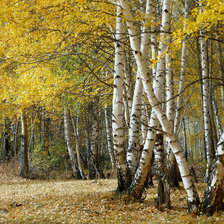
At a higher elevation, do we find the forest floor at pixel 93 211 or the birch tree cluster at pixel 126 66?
the birch tree cluster at pixel 126 66

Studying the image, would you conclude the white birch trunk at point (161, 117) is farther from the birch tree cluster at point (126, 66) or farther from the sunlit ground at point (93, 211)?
the sunlit ground at point (93, 211)

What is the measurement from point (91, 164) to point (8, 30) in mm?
8235

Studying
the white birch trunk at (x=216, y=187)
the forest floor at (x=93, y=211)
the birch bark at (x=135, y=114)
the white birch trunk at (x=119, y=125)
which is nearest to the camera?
the white birch trunk at (x=216, y=187)

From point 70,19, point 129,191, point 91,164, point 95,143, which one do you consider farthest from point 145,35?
point 91,164

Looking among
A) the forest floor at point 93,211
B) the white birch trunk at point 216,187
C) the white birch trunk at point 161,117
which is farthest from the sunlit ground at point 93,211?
the white birch trunk at point 161,117

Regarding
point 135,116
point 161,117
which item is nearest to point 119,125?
point 135,116

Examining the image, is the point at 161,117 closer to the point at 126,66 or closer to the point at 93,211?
the point at 93,211

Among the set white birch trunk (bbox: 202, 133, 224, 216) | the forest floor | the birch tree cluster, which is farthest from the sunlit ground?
the birch tree cluster

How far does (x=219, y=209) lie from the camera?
4.62 metres

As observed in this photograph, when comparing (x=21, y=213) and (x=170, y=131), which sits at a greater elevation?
(x=170, y=131)

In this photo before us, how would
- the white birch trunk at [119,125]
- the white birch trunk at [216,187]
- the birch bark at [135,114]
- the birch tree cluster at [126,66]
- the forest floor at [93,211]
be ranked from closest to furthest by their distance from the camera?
1. the white birch trunk at [216,187]
2. the birch tree cluster at [126,66]
3. the forest floor at [93,211]
4. the birch bark at [135,114]
5. the white birch trunk at [119,125]

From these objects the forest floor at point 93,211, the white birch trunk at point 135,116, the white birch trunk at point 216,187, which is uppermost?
the white birch trunk at point 135,116

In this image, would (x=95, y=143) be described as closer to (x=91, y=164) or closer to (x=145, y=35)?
(x=91, y=164)

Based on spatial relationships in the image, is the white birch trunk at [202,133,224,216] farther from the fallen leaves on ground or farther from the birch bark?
the birch bark
